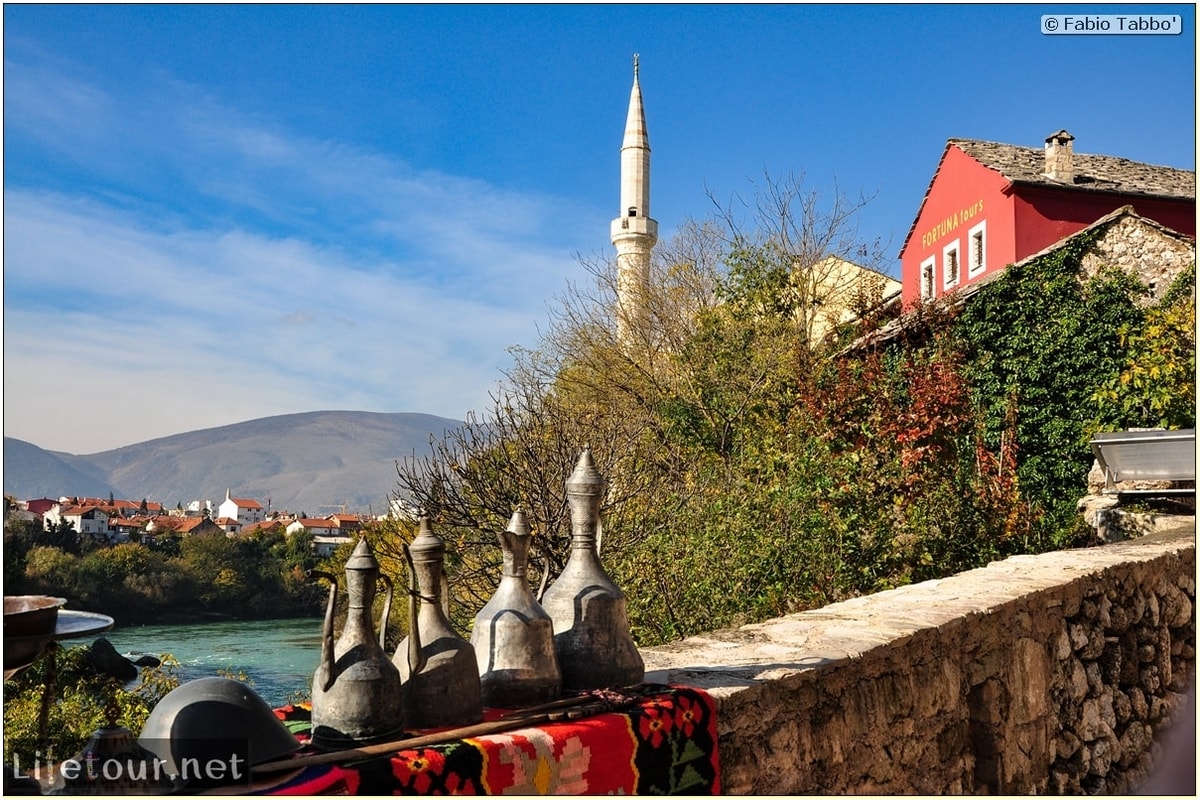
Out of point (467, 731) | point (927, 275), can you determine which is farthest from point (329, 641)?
point (927, 275)

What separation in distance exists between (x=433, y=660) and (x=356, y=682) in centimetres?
19

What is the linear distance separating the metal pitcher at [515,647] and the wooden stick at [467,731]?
50mm

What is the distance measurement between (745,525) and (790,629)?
3370 mm

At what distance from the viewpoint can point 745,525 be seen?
677 cm

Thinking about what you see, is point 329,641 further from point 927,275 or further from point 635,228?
point 635,228

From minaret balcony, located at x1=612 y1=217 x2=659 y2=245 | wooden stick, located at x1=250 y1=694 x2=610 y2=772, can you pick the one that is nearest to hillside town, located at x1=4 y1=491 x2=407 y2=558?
minaret balcony, located at x1=612 y1=217 x2=659 y2=245

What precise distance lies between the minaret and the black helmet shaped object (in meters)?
15.1

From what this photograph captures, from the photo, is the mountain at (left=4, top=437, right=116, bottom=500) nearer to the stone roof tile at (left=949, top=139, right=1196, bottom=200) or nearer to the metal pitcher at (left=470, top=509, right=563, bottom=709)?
the metal pitcher at (left=470, top=509, right=563, bottom=709)

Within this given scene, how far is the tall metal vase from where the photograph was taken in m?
2.29

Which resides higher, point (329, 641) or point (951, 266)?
point (951, 266)

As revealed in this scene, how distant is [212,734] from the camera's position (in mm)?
1623

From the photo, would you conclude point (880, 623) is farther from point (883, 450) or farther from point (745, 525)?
point (883, 450)

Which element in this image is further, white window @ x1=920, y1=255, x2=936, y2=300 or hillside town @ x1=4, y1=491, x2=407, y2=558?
white window @ x1=920, y1=255, x2=936, y2=300

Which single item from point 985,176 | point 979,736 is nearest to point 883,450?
point 979,736
